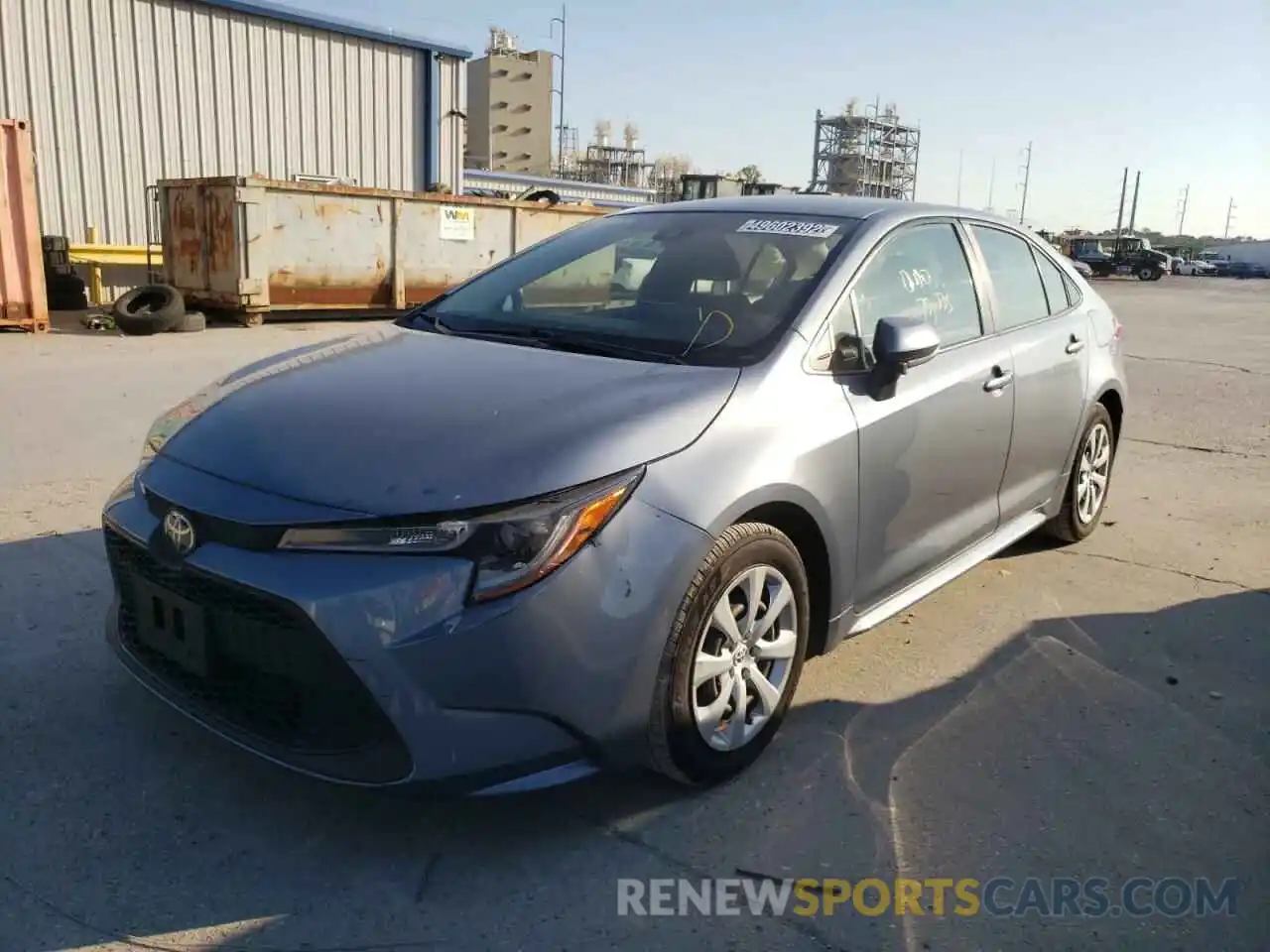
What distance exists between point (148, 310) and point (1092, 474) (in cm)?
1112

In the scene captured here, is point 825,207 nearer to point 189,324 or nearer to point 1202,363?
point 189,324

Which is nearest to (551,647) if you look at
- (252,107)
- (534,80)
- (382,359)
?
(382,359)

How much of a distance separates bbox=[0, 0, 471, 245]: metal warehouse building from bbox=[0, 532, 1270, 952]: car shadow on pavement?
1534 cm

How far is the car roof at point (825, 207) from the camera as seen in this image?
3.73 metres

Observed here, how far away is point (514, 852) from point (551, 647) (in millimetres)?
591

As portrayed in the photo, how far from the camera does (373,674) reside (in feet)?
7.36

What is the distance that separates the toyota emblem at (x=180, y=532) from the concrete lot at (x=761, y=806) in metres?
0.69

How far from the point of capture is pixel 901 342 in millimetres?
3148

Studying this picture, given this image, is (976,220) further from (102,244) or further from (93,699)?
(102,244)

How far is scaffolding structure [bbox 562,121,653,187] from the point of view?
65.2 m

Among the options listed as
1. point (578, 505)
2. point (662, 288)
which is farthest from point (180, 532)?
point (662, 288)

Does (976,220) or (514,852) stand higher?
(976,220)

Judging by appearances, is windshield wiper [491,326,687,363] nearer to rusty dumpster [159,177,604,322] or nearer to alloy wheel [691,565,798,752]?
alloy wheel [691,565,798,752]

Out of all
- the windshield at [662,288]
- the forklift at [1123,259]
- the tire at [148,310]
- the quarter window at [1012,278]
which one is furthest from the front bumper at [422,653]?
the forklift at [1123,259]
